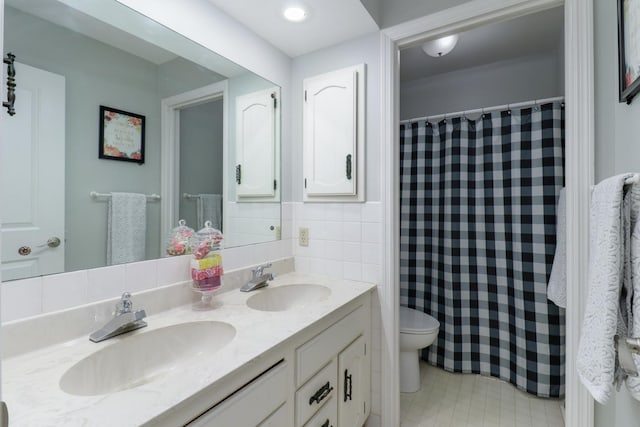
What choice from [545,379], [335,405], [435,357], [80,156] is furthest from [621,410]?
[80,156]

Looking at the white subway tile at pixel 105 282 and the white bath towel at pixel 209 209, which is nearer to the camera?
the white subway tile at pixel 105 282

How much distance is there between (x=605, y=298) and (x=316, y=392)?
0.93m

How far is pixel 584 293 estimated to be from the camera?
126cm

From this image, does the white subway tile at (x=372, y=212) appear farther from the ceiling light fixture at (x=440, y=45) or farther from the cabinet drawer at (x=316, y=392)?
the ceiling light fixture at (x=440, y=45)

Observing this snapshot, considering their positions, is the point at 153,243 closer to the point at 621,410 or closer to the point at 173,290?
the point at 173,290

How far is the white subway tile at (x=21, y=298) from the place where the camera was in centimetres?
91

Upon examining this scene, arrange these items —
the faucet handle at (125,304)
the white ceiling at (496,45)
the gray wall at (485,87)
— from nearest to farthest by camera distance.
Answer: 1. the faucet handle at (125,304)
2. the white ceiling at (496,45)
3. the gray wall at (485,87)

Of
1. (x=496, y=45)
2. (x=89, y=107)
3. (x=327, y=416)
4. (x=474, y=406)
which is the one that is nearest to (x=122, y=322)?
(x=89, y=107)

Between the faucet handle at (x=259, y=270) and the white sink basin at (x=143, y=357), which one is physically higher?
the faucet handle at (x=259, y=270)

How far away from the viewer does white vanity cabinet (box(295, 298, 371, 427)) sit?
1.15 m

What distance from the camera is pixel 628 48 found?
896 mm

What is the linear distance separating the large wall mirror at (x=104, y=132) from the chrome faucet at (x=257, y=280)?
0.16 metres

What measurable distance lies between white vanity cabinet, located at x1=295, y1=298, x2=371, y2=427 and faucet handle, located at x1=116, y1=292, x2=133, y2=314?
57 centimetres

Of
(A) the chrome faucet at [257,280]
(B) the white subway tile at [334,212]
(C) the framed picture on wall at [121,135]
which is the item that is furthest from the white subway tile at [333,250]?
(C) the framed picture on wall at [121,135]
